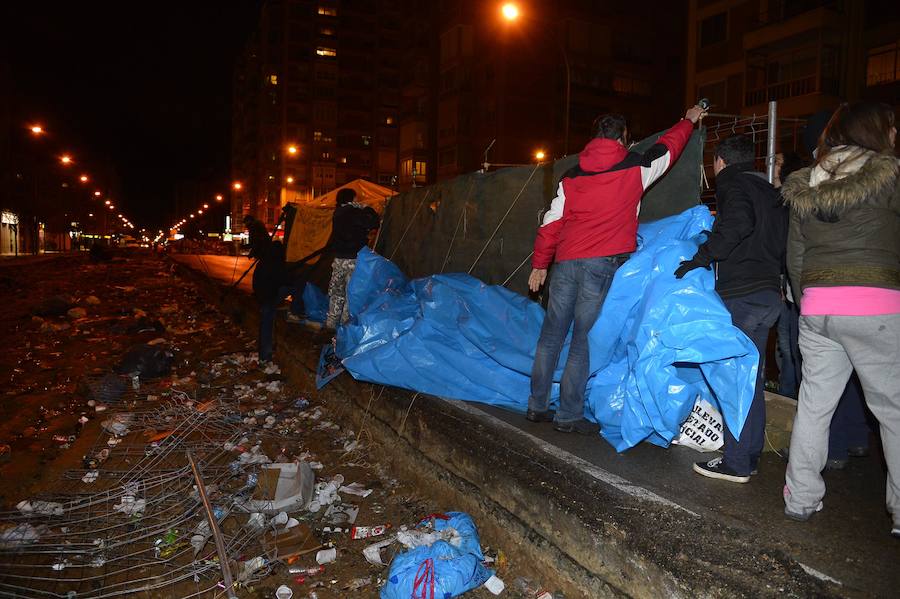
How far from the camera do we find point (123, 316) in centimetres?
1209

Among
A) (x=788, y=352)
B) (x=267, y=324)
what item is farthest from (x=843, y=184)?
(x=267, y=324)

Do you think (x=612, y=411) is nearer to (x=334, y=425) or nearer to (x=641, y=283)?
(x=641, y=283)

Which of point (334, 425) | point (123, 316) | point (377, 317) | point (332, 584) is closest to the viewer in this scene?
point (332, 584)

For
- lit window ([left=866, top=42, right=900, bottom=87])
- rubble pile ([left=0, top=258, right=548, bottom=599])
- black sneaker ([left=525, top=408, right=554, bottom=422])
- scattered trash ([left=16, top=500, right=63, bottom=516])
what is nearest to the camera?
rubble pile ([left=0, top=258, right=548, bottom=599])

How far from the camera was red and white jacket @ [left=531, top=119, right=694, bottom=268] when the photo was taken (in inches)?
136

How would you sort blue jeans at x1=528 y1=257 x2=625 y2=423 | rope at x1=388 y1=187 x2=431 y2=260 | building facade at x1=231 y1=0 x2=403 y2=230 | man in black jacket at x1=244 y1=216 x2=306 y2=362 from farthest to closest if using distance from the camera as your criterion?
building facade at x1=231 y1=0 x2=403 y2=230 → rope at x1=388 y1=187 x2=431 y2=260 → man in black jacket at x1=244 y1=216 x2=306 y2=362 → blue jeans at x1=528 y1=257 x2=625 y2=423

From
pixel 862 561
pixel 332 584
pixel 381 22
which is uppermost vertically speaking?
pixel 381 22

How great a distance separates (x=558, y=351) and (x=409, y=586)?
179 centimetres

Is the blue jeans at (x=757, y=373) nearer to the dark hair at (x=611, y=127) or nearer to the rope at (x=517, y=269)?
the dark hair at (x=611, y=127)

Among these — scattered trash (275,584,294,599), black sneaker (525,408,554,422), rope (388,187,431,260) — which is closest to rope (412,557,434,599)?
scattered trash (275,584,294,599)

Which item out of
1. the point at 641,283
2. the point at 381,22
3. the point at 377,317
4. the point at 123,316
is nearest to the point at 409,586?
the point at 641,283

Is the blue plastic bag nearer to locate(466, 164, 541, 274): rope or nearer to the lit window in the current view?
locate(466, 164, 541, 274): rope

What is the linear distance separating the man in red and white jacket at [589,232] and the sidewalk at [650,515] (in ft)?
1.47

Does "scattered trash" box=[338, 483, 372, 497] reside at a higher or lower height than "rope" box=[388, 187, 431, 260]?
lower
